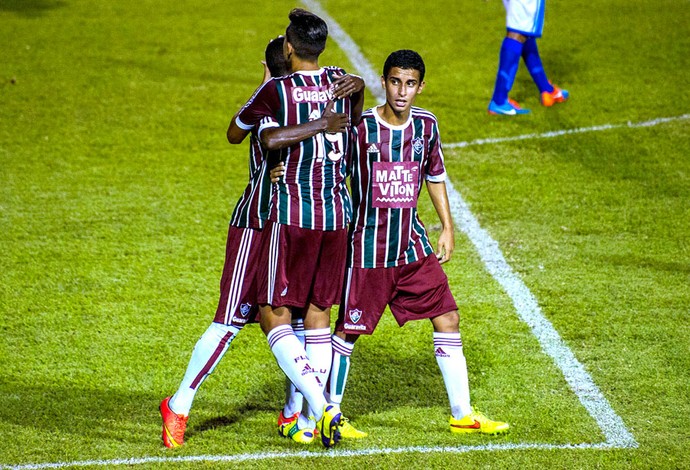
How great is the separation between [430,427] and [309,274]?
3.20ft

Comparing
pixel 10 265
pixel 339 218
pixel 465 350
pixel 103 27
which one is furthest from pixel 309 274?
pixel 103 27

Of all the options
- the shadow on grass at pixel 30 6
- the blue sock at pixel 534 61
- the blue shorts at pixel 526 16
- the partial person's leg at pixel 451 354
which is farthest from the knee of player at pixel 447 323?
the shadow on grass at pixel 30 6

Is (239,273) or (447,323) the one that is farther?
(447,323)

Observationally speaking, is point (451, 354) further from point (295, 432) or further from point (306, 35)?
point (306, 35)

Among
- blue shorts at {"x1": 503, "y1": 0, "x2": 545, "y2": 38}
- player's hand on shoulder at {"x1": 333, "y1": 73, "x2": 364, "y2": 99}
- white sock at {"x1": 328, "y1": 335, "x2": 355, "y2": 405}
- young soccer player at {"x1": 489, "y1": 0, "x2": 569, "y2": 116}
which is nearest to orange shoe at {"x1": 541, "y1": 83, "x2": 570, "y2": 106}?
young soccer player at {"x1": 489, "y1": 0, "x2": 569, "y2": 116}

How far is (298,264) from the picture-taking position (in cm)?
451

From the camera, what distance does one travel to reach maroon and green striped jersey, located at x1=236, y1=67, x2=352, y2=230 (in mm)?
4355

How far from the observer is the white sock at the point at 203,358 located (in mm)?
4617

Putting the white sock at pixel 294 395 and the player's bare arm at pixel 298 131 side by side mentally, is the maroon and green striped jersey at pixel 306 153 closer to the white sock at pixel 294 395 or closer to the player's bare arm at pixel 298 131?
the player's bare arm at pixel 298 131

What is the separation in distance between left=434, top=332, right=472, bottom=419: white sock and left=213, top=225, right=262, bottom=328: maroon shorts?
0.88m

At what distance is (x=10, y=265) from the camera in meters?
7.11

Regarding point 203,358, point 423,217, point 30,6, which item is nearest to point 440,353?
point 203,358

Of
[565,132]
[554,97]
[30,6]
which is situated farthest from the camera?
[30,6]

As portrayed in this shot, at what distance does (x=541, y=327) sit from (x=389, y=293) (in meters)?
1.61
